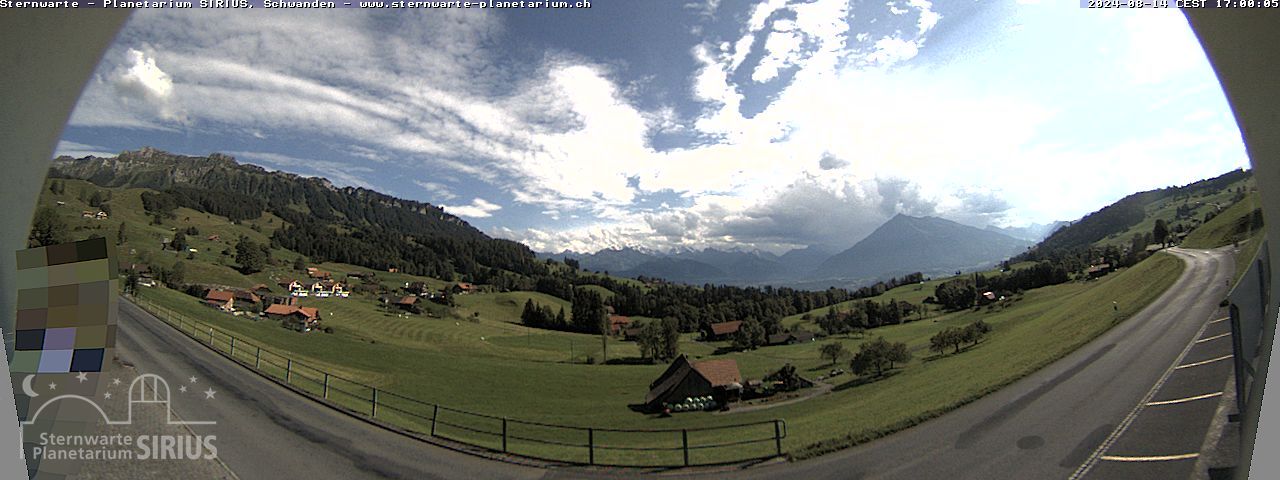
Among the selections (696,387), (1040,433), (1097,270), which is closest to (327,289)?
(696,387)

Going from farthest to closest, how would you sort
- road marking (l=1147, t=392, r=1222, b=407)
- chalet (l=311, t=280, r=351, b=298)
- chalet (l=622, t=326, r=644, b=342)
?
chalet (l=311, t=280, r=351, b=298) < chalet (l=622, t=326, r=644, b=342) < road marking (l=1147, t=392, r=1222, b=407)

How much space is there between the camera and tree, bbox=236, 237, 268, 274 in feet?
13.8

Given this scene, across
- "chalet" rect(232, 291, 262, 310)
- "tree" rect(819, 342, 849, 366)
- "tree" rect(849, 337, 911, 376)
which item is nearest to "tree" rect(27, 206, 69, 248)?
"chalet" rect(232, 291, 262, 310)

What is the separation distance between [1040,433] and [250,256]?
745cm

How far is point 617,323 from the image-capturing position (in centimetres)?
386

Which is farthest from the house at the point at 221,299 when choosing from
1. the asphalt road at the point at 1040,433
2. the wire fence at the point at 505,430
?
the asphalt road at the point at 1040,433

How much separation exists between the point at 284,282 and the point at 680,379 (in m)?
4.02

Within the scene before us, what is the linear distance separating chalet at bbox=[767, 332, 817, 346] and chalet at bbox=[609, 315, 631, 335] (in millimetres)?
1289

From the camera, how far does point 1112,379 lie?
3572 mm

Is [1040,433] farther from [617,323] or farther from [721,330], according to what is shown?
[617,323]

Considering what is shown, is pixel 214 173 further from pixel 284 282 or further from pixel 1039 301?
pixel 1039 301

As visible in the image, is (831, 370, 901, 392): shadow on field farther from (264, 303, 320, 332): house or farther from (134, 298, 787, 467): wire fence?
(264, 303, 320, 332): house

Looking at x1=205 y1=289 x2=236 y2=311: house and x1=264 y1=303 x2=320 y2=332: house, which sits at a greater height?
x1=205 y1=289 x2=236 y2=311: house

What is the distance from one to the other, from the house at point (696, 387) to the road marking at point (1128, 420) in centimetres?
273
